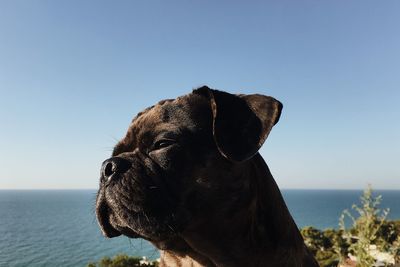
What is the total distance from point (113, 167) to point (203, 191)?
36.9 inches

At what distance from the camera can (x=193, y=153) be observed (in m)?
3.85

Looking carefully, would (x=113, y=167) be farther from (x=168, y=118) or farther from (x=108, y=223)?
(x=168, y=118)

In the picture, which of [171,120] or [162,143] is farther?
[171,120]

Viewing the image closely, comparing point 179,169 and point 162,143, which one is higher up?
point 162,143

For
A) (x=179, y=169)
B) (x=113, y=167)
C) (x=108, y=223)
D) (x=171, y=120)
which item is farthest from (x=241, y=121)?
(x=108, y=223)

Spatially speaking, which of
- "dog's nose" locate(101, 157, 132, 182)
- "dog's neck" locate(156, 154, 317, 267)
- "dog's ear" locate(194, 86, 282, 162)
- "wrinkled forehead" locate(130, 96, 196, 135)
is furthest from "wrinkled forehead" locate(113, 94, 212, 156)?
"dog's neck" locate(156, 154, 317, 267)

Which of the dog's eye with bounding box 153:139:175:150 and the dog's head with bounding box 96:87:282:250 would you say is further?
the dog's eye with bounding box 153:139:175:150

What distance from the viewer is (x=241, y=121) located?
161 inches

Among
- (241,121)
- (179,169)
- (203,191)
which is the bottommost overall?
(203,191)

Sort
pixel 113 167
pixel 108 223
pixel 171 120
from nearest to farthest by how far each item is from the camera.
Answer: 1. pixel 113 167
2. pixel 108 223
3. pixel 171 120

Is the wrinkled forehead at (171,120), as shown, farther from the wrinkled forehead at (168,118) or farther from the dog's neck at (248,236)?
the dog's neck at (248,236)

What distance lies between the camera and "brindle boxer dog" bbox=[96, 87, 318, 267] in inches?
146

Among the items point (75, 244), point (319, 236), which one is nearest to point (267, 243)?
point (319, 236)

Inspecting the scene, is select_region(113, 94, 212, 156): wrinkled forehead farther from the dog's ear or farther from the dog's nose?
the dog's nose
